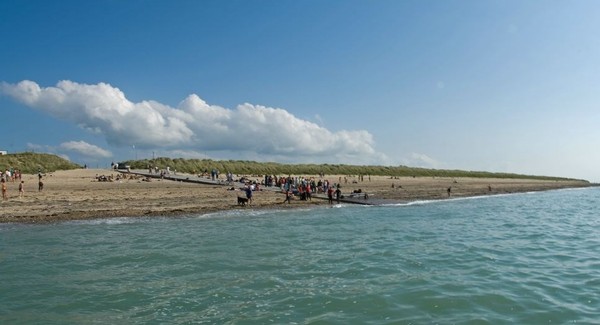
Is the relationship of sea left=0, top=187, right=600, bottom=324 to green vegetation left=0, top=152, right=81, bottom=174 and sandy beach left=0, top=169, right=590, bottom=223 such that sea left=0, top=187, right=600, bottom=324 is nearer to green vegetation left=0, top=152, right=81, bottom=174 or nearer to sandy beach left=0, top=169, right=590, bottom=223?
sandy beach left=0, top=169, right=590, bottom=223

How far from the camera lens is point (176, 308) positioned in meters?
9.75

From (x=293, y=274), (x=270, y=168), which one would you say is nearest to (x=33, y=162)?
(x=270, y=168)

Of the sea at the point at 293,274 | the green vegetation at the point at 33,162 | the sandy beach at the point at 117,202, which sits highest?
the green vegetation at the point at 33,162

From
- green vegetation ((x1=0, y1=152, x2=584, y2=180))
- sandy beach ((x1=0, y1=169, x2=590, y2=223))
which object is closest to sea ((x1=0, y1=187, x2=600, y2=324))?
→ sandy beach ((x1=0, y1=169, x2=590, y2=223))

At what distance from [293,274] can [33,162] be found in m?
65.7

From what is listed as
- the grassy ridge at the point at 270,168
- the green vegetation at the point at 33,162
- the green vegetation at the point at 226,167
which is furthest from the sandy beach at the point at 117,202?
the grassy ridge at the point at 270,168

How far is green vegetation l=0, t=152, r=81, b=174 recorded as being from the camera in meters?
61.2

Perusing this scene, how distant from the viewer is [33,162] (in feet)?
213

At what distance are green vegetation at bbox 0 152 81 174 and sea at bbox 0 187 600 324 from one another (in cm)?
4703

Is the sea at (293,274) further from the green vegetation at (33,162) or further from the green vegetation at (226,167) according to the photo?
the green vegetation at (226,167)

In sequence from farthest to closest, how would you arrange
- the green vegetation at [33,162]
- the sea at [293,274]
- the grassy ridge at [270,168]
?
the grassy ridge at [270,168] → the green vegetation at [33,162] → the sea at [293,274]

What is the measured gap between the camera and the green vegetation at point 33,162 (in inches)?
2409

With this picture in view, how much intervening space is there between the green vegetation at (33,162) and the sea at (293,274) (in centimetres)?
4703

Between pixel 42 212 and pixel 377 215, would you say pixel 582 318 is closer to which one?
pixel 377 215
